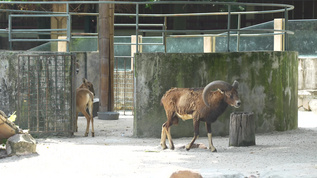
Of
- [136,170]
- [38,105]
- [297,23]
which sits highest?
[297,23]

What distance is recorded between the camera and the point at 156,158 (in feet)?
32.3

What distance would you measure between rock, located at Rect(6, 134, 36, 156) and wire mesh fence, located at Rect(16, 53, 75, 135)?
218 centimetres

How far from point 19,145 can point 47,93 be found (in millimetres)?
2518

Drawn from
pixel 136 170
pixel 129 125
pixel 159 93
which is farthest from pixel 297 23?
pixel 136 170

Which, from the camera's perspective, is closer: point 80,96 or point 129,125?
point 80,96

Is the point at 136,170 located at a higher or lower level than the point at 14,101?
lower

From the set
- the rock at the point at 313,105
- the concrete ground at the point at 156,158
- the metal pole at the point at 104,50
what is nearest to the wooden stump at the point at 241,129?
the concrete ground at the point at 156,158

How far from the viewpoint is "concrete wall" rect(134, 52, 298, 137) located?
40.3 ft

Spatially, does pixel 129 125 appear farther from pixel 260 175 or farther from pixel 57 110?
pixel 260 175

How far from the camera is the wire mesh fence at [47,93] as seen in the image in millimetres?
12375

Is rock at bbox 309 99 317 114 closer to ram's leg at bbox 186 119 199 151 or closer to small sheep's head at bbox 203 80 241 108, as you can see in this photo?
small sheep's head at bbox 203 80 241 108

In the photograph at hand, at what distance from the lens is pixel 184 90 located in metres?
10.9

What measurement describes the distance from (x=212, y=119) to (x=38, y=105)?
3757mm

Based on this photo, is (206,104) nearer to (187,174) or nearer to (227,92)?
(227,92)
